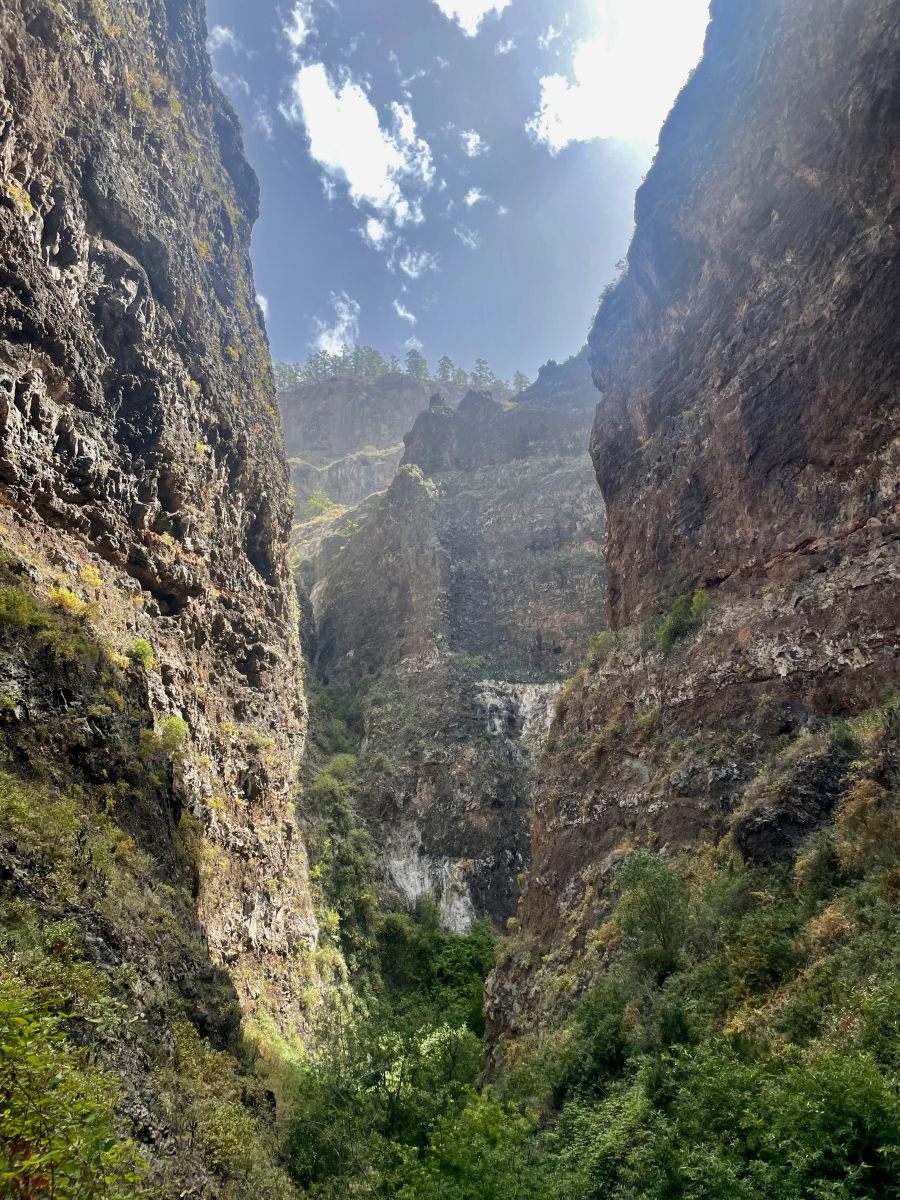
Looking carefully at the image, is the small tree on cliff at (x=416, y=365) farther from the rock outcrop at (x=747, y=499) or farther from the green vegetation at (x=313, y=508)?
the rock outcrop at (x=747, y=499)

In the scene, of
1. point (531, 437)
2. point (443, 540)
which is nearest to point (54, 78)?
point (443, 540)

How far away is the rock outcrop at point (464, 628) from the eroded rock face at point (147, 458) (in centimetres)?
1039

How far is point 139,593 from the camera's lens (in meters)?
20.2

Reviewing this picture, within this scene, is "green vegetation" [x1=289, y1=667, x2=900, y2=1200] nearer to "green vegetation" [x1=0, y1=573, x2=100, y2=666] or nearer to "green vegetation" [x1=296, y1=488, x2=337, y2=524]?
"green vegetation" [x1=0, y1=573, x2=100, y2=666]

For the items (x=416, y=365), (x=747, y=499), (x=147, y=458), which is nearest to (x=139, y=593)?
(x=147, y=458)

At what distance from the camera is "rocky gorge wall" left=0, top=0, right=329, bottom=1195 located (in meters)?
10.9

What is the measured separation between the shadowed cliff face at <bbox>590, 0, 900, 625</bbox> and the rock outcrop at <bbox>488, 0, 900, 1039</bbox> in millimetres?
88

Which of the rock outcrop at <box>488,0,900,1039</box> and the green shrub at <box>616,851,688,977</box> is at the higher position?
the rock outcrop at <box>488,0,900,1039</box>

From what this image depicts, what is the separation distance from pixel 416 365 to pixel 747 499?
112m

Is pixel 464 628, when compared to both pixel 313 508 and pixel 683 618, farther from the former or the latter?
pixel 313 508

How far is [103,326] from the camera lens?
20.9 m

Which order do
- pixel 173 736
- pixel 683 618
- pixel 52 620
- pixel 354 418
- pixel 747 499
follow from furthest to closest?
pixel 354 418, pixel 683 618, pixel 747 499, pixel 173 736, pixel 52 620

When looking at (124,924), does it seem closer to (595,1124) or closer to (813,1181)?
(595,1124)

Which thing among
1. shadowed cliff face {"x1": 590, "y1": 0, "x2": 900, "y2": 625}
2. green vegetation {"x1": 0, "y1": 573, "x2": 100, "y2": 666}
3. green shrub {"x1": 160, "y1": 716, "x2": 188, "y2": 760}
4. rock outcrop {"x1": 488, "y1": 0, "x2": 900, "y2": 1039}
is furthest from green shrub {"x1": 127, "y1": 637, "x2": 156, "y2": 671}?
shadowed cliff face {"x1": 590, "y1": 0, "x2": 900, "y2": 625}
